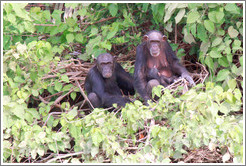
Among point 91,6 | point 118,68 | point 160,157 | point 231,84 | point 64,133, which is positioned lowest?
point 160,157

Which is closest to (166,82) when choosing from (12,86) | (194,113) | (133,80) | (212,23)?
(133,80)

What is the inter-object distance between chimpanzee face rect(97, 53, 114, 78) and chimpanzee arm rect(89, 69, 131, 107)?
0.13 m

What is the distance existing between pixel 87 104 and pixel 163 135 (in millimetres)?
2738

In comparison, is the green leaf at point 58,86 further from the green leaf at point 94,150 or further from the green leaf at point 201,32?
the green leaf at point 201,32

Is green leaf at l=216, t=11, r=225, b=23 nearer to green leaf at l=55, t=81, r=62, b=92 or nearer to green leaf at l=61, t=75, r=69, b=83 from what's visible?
green leaf at l=61, t=75, r=69, b=83

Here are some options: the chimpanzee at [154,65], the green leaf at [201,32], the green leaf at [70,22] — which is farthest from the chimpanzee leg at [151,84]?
the green leaf at [70,22]

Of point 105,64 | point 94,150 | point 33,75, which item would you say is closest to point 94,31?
point 105,64

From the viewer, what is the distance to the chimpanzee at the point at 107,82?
22.1 ft

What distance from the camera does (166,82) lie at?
646 cm

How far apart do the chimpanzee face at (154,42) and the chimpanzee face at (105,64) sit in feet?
2.18

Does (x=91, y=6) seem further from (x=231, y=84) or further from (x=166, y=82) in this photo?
(x=231, y=84)

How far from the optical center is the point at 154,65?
6613mm

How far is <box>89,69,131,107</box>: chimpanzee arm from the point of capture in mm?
6699

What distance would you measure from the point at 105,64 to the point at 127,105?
71.8 inches
